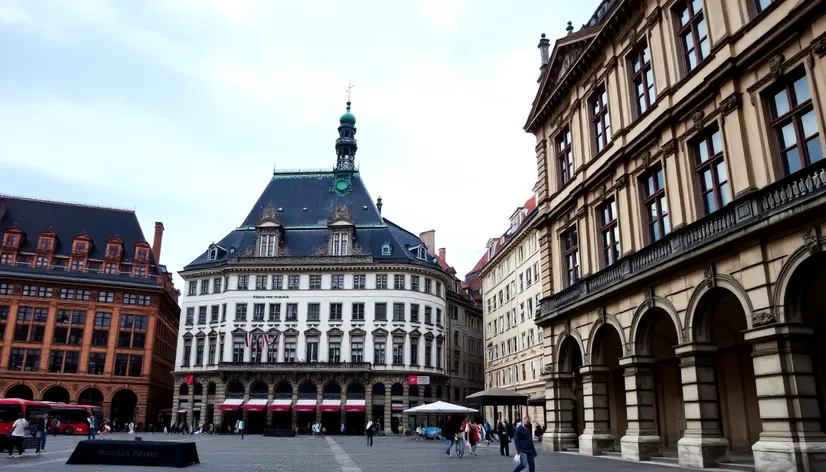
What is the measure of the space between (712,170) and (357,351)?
54.4m

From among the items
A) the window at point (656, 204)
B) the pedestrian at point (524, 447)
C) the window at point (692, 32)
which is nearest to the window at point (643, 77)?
the window at point (692, 32)

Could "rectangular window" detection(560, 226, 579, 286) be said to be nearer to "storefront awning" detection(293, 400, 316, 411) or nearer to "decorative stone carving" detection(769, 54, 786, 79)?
"decorative stone carving" detection(769, 54, 786, 79)

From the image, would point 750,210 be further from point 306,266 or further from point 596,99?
point 306,266

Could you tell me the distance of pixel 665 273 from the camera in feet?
75.2

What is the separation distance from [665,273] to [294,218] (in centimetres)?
6286

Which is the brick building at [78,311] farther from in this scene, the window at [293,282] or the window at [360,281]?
the window at [360,281]

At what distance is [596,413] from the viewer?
93.4 feet

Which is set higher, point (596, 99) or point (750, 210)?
point (596, 99)

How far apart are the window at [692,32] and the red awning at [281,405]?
55.7 m

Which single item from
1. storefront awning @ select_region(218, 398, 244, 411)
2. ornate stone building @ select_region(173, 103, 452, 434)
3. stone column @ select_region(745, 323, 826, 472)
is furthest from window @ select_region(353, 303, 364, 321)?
stone column @ select_region(745, 323, 826, 472)

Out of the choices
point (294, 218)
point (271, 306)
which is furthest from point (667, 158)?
point (294, 218)

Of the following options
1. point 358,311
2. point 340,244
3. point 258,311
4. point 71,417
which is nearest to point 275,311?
point 258,311

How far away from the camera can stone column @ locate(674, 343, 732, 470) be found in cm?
2055

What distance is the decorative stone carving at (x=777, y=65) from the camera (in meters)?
18.8
